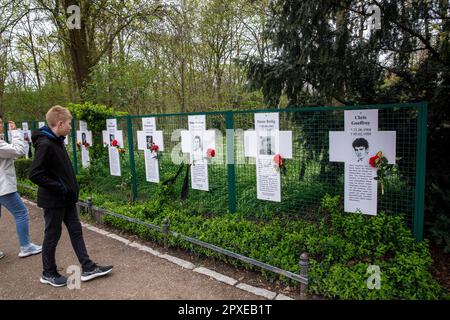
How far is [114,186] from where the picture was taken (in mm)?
7207

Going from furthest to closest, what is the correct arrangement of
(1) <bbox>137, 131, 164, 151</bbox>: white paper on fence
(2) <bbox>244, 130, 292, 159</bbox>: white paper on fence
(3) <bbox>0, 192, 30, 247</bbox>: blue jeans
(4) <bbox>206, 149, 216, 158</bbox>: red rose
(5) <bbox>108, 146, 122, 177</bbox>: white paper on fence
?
(5) <bbox>108, 146, 122, 177</bbox>: white paper on fence
(1) <bbox>137, 131, 164, 151</bbox>: white paper on fence
(4) <bbox>206, 149, 216, 158</bbox>: red rose
(3) <bbox>0, 192, 30, 247</bbox>: blue jeans
(2) <bbox>244, 130, 292, 159</bbox>: white paper on fence

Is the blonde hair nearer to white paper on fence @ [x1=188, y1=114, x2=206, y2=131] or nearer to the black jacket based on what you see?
the black jacket

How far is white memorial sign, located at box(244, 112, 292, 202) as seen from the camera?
14.0 feet

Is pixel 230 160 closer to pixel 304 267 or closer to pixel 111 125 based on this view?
pixel 304 267

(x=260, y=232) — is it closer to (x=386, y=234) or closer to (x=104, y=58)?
(x=386, y=234)

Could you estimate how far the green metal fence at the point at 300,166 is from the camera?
368cm

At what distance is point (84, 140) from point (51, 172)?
436 cm

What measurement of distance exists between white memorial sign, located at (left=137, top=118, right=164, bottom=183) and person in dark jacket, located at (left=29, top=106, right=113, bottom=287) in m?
2.21

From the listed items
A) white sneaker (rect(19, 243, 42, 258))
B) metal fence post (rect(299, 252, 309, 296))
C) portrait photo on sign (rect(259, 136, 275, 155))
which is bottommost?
white sneaker (rect(19, 243, 42, 258))

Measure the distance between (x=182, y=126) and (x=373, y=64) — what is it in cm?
295

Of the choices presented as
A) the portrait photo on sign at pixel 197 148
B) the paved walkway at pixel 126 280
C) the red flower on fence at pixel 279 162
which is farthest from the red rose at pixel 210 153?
the paved walkway at pixel 126 280

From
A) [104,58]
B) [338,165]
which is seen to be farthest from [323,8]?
[104,58]

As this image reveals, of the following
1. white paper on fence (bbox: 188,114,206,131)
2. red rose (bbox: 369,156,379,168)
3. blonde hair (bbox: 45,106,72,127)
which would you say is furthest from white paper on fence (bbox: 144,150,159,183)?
red rose (bbox: 369,156,379,168)

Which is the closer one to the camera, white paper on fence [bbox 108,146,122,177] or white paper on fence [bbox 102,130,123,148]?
white paper on fence [bbox 102,130,123,148]
